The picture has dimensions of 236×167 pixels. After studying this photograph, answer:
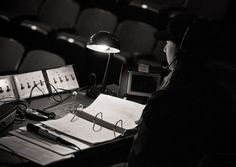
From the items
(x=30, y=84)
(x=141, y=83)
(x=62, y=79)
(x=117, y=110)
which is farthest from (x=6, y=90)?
(x=141, y=83)

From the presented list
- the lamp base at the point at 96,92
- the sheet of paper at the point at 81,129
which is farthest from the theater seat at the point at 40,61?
the sheet of paper at the point at 81,129

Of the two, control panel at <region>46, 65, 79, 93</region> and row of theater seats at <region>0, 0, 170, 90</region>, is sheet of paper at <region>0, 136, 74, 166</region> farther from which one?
row of theater seats at <region>0, 0, 170, 90</region>

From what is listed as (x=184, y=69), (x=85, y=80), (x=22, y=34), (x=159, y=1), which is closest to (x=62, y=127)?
(x=184, y=69)

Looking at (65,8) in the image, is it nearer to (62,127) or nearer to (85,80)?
(85,80)

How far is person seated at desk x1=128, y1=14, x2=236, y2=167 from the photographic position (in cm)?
202

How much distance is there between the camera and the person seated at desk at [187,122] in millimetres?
2021

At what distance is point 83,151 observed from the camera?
227cm

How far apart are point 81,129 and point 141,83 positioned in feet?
2.63

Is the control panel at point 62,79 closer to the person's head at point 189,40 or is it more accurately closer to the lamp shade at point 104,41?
the lamp shade at point 104,41

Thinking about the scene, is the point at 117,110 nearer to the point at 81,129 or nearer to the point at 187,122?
the point at 81,129

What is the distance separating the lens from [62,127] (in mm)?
2467

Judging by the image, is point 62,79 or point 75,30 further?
point 75,30

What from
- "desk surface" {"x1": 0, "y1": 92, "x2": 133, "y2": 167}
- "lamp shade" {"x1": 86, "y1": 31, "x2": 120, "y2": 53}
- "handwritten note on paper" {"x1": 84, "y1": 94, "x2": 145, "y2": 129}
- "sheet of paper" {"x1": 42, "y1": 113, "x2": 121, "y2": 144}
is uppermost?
"lamp shade" {"x1": 86, "y1": 31, "x2": 120, "y2": 53}

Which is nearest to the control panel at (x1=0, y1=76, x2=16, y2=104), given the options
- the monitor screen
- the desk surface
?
the desk surface
